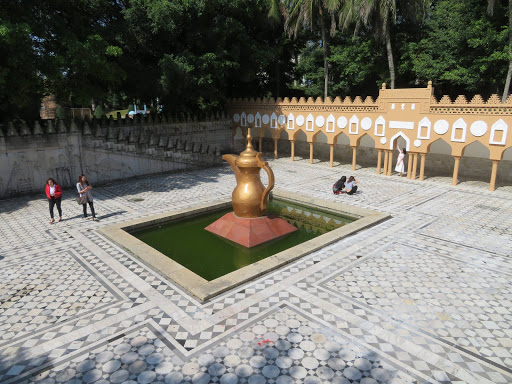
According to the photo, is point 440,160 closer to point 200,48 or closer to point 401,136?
point 401,136

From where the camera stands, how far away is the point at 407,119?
16.1 metres

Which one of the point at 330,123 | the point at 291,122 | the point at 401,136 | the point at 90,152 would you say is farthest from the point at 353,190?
the point at 90,152

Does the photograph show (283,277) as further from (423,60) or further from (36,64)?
(423,60)

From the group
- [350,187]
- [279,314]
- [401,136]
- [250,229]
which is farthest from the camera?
[401,136]

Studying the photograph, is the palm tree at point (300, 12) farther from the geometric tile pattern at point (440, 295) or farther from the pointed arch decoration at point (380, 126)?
the geometric tile pattern at point (440, 295)

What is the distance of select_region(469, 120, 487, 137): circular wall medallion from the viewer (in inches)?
555

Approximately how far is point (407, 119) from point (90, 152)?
43.8 ft

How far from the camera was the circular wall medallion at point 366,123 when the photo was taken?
1738cm

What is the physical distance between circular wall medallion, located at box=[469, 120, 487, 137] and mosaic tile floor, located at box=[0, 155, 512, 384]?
5.08 metres

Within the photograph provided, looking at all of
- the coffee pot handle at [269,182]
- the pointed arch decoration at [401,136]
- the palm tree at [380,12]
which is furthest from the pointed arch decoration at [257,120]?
the coffee pot handle at [269,182]

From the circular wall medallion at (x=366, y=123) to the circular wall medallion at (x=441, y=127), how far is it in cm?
295

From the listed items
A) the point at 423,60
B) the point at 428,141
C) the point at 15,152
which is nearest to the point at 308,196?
the point at 428,141

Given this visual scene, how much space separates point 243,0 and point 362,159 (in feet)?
34.2

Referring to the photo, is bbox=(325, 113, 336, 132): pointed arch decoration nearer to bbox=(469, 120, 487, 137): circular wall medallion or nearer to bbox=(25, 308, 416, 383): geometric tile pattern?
bbox=(469, 120, 487, 137): circular wall medallion
